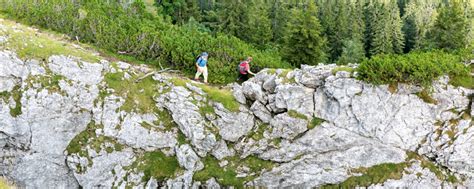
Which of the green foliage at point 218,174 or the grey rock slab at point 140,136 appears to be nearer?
the green foliage at point 218,174

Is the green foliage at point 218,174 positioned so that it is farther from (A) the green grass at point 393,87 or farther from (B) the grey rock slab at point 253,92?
(A) the green grass at point 393,87

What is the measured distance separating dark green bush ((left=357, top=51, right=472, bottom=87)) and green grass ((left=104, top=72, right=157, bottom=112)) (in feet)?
40.7

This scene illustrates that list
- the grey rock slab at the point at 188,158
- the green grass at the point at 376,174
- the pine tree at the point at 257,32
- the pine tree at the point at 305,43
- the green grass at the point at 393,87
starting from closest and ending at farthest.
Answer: the green grass at the point at 393,87, the green grass at the point at 376,174, the grey rock slab at the point at 188,158, the pine tree at the point at 305,43, the pine tree at the point at 257,32

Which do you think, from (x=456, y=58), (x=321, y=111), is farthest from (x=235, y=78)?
(x=456, y=58)

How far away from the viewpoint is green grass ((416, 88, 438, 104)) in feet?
66.4

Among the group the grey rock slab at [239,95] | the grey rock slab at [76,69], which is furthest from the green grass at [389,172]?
the grey rock slab at [76,69]

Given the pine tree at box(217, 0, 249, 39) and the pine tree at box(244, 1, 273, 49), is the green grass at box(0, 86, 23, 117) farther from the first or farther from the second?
the pine tree at box(244, 1, 273, 49)

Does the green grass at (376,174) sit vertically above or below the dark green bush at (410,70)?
below

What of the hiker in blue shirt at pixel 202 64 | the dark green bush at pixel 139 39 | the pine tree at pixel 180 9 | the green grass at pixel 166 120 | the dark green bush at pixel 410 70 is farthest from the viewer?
the pine tree at pixel 180 9

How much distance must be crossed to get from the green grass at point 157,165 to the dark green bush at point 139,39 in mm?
6338

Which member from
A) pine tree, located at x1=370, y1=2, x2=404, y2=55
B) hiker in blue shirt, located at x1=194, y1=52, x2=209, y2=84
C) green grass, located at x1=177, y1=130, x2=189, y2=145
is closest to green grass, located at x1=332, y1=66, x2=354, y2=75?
hiker in blue shirt, located at x1=194, y1=52, x2=209, y2=84

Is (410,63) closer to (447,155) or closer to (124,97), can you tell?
(447,155)

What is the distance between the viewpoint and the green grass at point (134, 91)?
22.4 metres

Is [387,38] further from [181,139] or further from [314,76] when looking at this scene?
[181,139]
